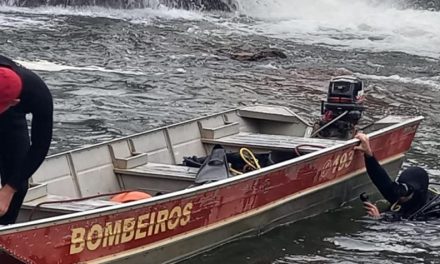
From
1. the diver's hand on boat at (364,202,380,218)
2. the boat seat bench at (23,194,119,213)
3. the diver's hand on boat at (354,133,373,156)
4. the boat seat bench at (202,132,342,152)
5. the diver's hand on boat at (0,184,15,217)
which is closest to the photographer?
the diver's hand on boat at (0,184,15,217)

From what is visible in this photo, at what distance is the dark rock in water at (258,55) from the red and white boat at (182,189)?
10.1 metres

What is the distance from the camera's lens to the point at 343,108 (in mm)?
11188

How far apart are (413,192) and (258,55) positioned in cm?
1266

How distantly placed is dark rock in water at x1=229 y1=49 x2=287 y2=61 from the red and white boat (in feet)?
33.0

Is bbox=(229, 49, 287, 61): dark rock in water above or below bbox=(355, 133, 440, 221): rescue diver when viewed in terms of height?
below

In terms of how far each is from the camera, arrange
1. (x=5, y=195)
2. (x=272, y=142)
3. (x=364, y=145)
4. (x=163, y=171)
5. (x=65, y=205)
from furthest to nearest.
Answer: (x=272, y=142), (x=364, y=145), (x=163, y=171), (x=65, y=205), (x=5, y=195)

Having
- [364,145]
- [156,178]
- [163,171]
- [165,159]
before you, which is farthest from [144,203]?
[364,145]

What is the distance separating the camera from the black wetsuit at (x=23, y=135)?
6297 millimetres

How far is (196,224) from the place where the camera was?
8.21 meters

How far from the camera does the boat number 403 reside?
9789 mm

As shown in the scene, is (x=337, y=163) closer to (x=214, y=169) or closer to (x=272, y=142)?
(x=272, y=142)

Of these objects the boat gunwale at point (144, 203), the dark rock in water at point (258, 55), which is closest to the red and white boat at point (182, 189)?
the boat gunwale at point (144, 203)

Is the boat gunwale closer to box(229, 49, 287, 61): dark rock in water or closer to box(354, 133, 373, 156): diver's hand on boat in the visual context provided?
box(354, 133, 373, 156): diver's hand on boat

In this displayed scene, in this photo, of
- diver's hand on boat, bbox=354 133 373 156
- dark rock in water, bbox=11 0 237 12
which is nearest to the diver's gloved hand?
diver's hand on boat, bbox=354 133 373 156
